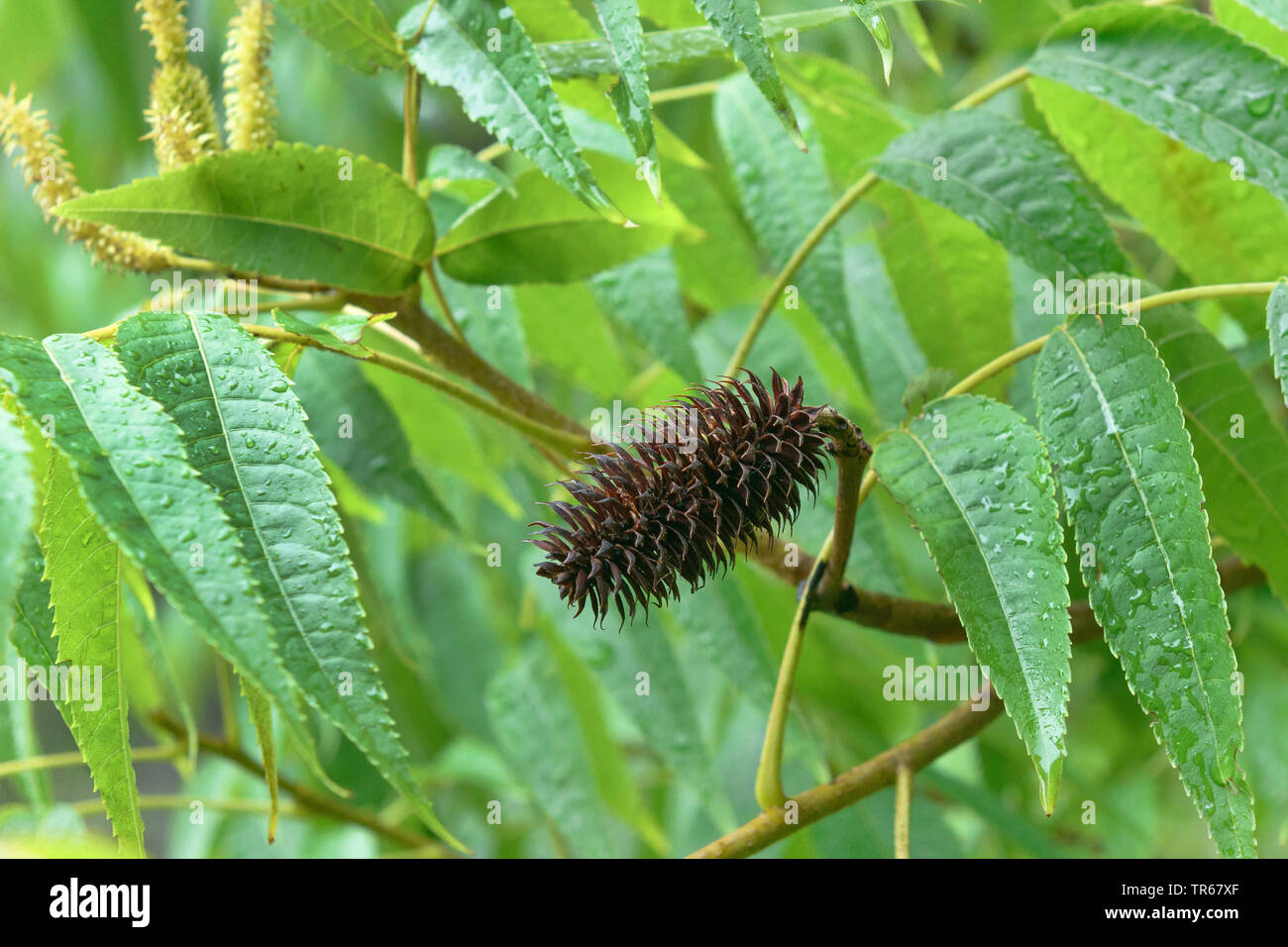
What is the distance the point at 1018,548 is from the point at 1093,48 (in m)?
0.40

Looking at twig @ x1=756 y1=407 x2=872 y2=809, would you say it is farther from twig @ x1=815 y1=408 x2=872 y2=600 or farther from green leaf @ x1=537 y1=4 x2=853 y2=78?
green leaf @ x1=537 y1=4 x2=853 y2=78

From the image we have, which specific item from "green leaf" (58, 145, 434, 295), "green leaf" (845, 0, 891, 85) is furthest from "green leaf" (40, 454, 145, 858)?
"green leaf" (845, 0, 891, 85)

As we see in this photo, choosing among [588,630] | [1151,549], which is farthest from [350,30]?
[588,630]

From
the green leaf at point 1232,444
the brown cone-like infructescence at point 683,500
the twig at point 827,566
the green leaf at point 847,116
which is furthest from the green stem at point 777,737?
the green leaf at point 847,116

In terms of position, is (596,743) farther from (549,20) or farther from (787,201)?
(549,20)

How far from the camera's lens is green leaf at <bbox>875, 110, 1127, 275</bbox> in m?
0.63

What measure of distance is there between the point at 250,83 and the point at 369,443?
28cm

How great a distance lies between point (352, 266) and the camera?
0.65 m

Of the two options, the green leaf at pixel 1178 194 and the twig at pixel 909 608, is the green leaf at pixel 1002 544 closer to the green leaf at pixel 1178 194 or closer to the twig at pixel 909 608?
the twig at pixel 909 608

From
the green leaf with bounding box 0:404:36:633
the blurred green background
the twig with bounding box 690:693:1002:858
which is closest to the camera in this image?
the green leaf with bounding box 0:404:36:633

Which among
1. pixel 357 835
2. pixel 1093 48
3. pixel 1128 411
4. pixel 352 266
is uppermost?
pixel 1093 48

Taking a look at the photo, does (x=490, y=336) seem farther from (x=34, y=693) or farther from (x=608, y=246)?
(x=34, y=693)

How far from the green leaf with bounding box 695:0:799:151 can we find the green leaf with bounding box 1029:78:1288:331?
0.38 m
